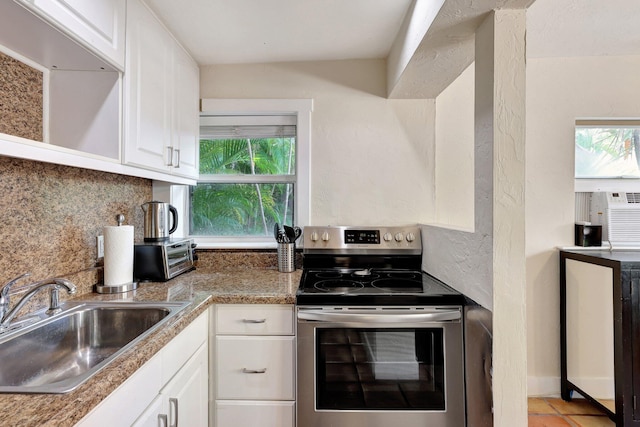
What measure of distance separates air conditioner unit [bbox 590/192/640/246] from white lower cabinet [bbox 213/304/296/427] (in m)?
2.22

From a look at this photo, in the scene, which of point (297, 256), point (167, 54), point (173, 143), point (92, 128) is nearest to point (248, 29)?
point (167, 54)

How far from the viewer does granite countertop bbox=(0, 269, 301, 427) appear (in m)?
0.60

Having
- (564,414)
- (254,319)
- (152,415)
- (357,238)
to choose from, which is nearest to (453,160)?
(357,238)

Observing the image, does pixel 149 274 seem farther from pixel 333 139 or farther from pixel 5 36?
pixel 333 139

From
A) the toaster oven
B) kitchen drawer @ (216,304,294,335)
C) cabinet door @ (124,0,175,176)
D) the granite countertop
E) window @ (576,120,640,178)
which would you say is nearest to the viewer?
the granite countertop

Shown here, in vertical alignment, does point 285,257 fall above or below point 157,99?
below

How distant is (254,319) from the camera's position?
1.44 metres

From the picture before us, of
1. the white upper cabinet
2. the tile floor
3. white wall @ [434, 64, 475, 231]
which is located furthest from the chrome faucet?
the tile floor

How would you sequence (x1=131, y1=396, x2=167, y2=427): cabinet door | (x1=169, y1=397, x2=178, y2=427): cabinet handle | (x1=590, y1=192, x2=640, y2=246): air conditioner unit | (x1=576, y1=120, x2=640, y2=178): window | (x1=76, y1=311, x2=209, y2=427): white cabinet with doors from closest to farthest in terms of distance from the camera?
(x1=76, y1=311, x2=209, y2=427): white cabinet with doors
(x1=131, y1=396, x2=167, y2=427): cabinet door
(x1=169, y1=397, x2=178, y2=427): cabinet handle
(x1=590, y1=192, x2=640, y2=246): air conditioner unit
(x1=576, y1=120, x2=640, y2=178): window

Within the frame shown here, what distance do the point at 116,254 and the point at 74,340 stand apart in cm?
40

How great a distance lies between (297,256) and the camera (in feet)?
6.79

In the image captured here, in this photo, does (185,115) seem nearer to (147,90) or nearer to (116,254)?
(147,90)

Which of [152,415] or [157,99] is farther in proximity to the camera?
[157,99]

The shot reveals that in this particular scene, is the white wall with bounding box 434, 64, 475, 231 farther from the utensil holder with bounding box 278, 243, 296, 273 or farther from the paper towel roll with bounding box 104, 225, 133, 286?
the paper towel roll with bounding box 104, 225, 133, 286
